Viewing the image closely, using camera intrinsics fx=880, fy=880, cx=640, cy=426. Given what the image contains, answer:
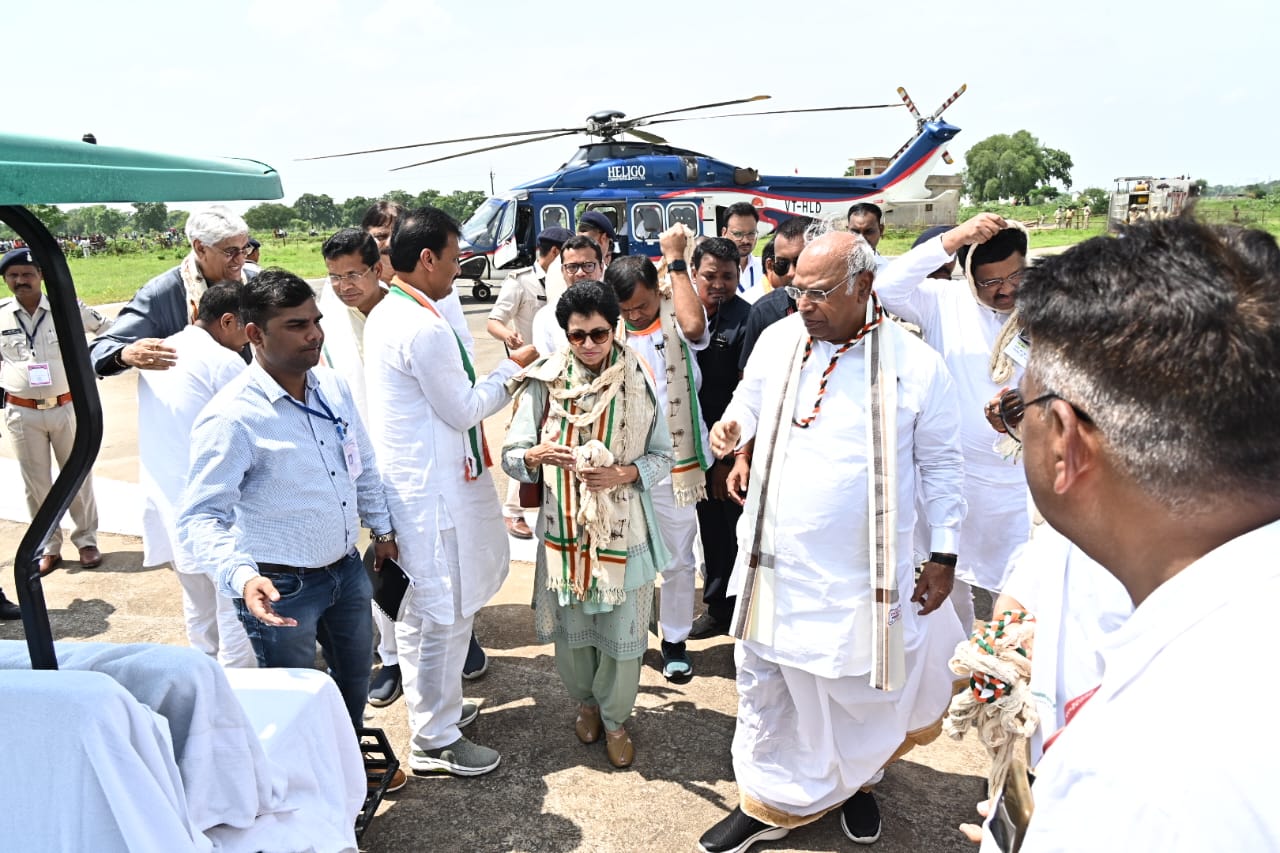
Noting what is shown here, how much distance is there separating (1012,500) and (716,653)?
1572 mm

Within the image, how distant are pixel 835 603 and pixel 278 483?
70.3 inches

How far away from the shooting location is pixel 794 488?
2.87 m

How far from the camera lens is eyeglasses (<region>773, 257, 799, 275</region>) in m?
4.59

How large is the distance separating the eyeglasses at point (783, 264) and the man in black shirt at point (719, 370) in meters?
0.30

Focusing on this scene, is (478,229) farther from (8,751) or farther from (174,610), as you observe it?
(8,751)

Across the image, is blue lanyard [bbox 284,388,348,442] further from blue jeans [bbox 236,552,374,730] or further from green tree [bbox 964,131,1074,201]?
green tree [bbox 964,131,1074,201]

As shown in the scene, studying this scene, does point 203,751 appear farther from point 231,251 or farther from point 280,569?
point 231,251

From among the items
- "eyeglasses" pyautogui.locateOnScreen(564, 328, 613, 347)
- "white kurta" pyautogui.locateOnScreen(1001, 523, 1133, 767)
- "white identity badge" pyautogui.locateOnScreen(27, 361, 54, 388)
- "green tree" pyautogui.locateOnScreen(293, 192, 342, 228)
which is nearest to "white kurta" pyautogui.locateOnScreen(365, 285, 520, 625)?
"eyeglasses" pyautogui.locateOnScreen(564, 328, 613, 347)

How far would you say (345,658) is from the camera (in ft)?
10.0

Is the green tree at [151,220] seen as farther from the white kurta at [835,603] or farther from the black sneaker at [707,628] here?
the white kurta at [835,603]

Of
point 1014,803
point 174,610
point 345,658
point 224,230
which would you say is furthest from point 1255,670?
point 174,610

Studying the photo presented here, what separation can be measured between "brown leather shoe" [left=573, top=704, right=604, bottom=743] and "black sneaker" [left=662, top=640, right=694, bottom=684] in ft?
1.90

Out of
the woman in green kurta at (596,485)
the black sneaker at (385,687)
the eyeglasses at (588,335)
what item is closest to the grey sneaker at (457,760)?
the woman in green kurta at (596,485)

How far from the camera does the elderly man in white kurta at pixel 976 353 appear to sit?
3576 mm
